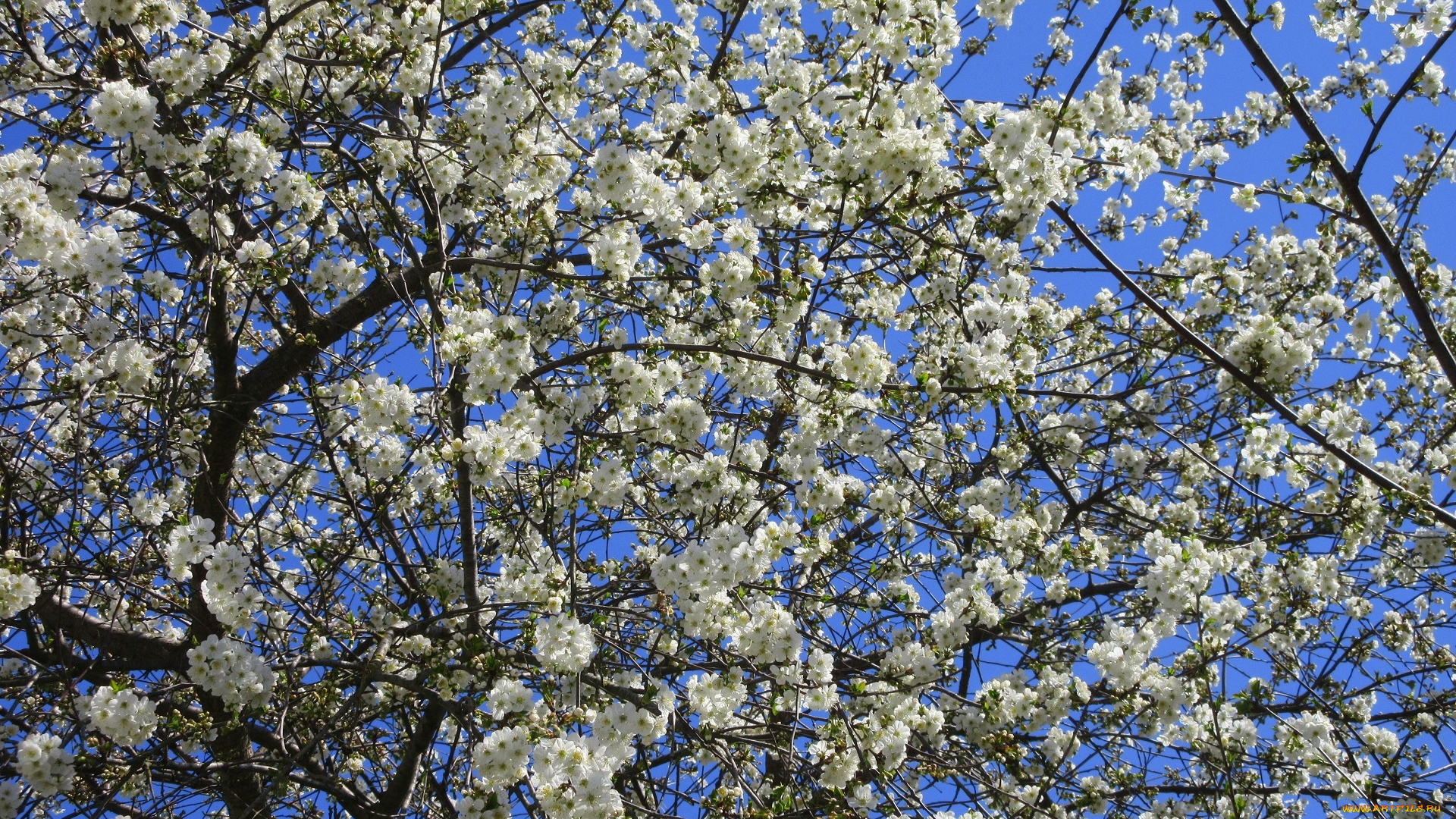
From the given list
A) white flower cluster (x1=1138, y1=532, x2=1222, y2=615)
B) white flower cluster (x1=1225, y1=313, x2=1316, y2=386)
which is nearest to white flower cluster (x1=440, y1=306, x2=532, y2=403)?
white flower cluster (x1=1225, y1=313, x2=1316, y2=386)

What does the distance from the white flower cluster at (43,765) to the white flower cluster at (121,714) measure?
0.47ft

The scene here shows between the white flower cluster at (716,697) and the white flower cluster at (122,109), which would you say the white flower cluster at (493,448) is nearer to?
the white flower cluster at (716,697)

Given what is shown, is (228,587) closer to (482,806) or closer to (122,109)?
(482,806)

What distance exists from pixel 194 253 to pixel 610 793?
357 centimetres

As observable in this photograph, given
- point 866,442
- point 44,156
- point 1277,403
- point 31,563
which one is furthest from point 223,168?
point 1277,403

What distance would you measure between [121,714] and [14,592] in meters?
0.60

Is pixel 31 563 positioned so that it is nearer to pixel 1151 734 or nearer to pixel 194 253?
pixel 194 253

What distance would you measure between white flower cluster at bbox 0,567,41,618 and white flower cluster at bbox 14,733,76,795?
1.59 feet

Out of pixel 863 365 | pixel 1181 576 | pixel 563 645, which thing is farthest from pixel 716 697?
pixel 1181 576

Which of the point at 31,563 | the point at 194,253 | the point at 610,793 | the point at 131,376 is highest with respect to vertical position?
the point at 194,253

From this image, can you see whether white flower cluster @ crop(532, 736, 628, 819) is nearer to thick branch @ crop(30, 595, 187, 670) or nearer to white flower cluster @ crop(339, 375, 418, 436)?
white flower cluster @ crop(339, 375, 418, 436)

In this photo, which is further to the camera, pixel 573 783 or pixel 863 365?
pixel 863 365

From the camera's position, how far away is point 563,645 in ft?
11.4

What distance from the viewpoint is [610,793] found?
3033 millimetres
